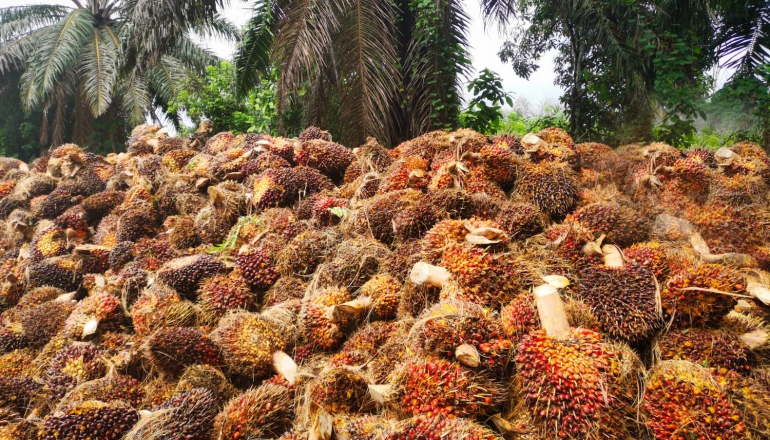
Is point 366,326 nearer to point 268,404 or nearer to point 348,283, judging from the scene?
point 348,283

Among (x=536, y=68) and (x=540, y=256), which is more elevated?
(x=536, y=68)

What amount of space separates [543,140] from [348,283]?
6.02ft

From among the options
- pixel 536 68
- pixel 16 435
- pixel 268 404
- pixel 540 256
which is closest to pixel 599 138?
pixel 540 256

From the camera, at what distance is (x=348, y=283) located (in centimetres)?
276

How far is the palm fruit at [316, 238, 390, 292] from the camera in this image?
9.05ft

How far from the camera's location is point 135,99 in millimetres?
12469

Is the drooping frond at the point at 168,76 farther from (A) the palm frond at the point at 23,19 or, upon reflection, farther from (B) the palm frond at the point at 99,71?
(A) the palm frond at the point at 23,19

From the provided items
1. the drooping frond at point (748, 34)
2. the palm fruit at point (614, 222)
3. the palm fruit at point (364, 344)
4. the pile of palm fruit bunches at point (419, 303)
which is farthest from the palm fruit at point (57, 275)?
the drooping frond at point (748, 34)

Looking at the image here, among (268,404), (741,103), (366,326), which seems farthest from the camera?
(741,103)

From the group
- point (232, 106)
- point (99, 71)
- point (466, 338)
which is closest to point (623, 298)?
point (466, 338)

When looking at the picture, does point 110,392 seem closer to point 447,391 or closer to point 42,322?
point 42,322

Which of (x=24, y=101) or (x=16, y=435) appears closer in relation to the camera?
(x=16, y=435)

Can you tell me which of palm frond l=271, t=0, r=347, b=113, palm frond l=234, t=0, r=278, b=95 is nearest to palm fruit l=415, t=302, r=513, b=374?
palm frond l=271, t=0, r=347, b=113

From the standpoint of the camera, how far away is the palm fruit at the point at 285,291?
2.88 metres
